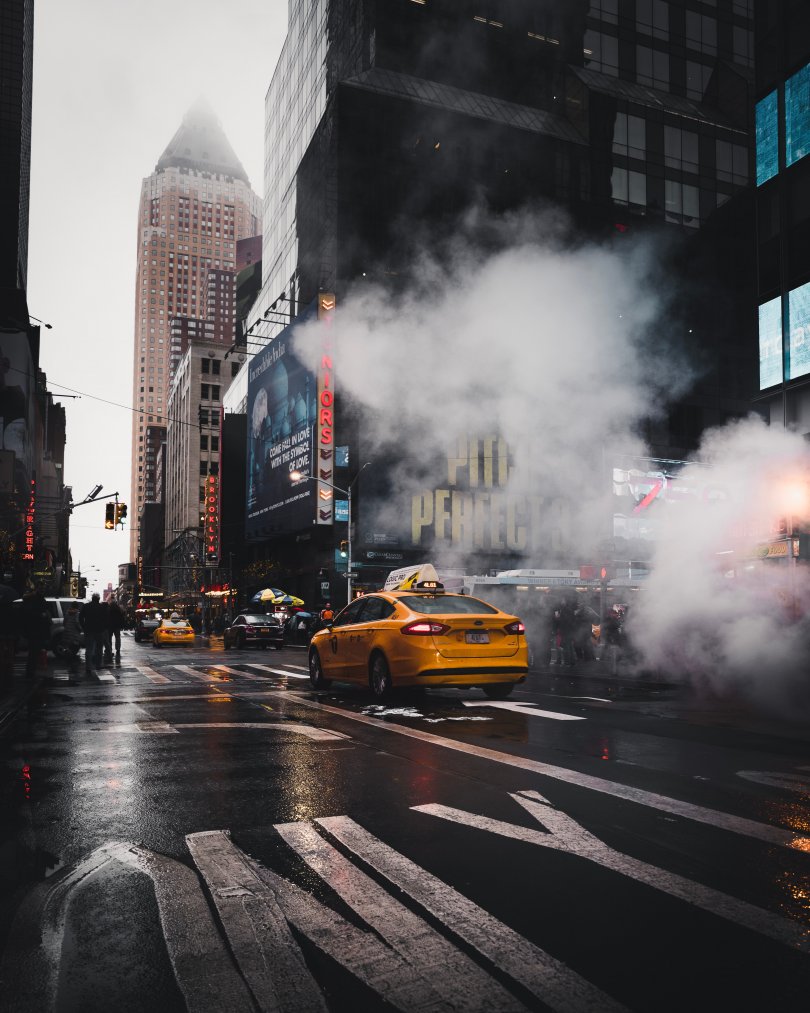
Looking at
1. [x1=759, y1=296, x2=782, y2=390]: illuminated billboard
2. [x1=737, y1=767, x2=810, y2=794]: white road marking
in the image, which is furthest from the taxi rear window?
[x1=759, y1=296, x2=782, y2=390]: illuminated billboard

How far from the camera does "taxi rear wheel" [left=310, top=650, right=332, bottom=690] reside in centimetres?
1223

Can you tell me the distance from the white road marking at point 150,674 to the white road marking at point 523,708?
256 inches

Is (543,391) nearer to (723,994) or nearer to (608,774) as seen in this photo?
(608,774)

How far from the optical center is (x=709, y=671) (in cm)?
1343

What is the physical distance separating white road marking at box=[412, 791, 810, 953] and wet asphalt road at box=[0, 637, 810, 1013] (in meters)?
0.02

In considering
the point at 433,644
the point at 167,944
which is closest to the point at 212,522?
the point at 433,644

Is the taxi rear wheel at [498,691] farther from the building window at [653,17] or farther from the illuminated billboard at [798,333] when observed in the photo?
the building window at [653,17]

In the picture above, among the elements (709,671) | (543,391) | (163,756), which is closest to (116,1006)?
(163,756)

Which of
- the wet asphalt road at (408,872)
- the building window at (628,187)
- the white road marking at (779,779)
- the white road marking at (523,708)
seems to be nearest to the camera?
the wet asphalt road at (408,872)

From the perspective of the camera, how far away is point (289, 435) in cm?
5569

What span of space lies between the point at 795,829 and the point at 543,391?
104 feet

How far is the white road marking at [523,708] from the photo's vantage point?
8.80 meters

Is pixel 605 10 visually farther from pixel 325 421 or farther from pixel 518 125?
pixel 325 421

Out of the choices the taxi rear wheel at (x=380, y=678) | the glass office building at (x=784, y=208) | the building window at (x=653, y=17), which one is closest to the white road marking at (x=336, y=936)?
the taxi rear wheel at (x=380, y=678)
